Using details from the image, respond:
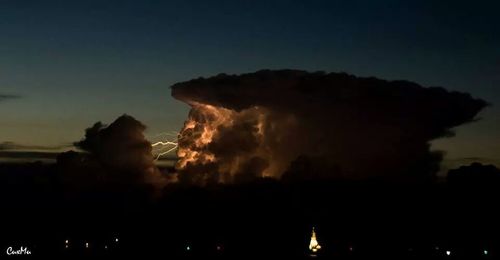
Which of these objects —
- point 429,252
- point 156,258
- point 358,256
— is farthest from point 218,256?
point 429,252

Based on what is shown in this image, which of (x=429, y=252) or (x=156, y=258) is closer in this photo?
(x=156, y=258)

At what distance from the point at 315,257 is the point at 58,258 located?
51521 millimetres

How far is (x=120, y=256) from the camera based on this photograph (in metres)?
188

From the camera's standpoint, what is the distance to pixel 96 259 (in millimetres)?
182750

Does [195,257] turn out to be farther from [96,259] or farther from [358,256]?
[358,256]

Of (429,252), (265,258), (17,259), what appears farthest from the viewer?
(429,252)

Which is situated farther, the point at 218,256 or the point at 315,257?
the point at 218,256

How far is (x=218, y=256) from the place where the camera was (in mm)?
190875

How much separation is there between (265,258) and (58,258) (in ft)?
145

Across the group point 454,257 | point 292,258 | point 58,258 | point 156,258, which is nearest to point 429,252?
point 454,257

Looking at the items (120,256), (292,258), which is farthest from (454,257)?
(120,256)

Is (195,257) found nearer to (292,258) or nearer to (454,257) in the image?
(292,258)

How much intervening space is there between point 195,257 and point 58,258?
27419mm

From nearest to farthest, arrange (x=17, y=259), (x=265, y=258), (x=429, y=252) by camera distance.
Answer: (x=265, y=258) → (x=17, y=259) → (x=429, y=252)
